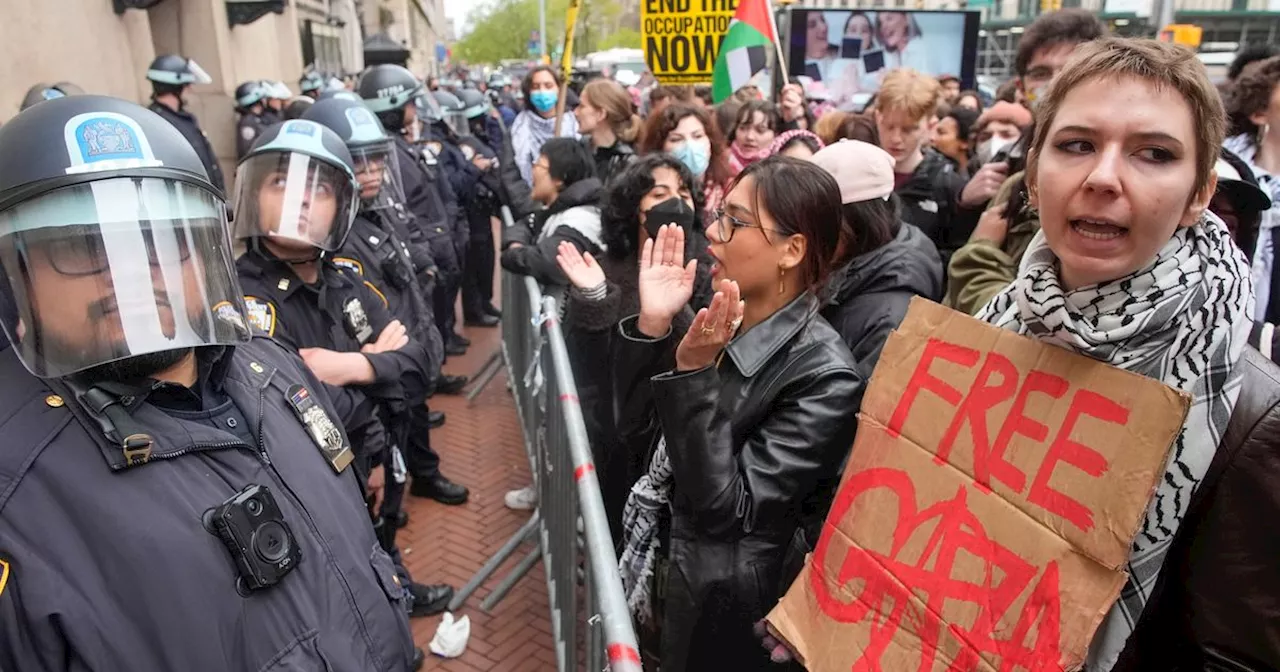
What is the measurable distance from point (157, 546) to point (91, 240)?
0.51 metres

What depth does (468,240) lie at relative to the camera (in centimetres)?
770

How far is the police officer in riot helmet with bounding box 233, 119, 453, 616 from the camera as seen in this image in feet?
8.71

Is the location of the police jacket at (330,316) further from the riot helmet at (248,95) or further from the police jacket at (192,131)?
the riot helmet at (248,95)

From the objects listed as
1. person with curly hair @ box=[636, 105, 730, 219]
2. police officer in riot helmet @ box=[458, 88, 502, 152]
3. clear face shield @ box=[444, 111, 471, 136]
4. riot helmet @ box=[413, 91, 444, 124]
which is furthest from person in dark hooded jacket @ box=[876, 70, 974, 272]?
clear face shield @ box=[444, 111, 471, 136]

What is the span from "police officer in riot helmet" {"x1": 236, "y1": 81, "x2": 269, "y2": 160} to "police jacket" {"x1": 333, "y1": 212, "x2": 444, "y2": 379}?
24.8 ft

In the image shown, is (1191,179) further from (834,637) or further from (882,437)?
(834,637)

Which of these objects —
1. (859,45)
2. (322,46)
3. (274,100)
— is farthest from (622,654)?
(322,46)

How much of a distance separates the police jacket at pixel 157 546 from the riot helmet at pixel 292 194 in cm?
116

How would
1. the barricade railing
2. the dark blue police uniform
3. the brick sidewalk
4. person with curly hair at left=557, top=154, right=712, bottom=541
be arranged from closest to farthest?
the barricade railing, person with curly hair at left=557, top=154, right=712, bottom=541, the brick sidewalk, the dark blue police uniform

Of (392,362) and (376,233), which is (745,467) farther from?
(376,233)

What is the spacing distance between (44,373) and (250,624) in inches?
20.1

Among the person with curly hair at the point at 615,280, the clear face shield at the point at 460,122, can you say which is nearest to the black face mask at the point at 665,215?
the person with curly hair at the point at 615,280

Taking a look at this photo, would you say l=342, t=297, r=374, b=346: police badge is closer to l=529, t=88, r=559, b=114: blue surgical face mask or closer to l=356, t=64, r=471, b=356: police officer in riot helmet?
l=356, t=64, r=471, b=356: police officer in riot helmet

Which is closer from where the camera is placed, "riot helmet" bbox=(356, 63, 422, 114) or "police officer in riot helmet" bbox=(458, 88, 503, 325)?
"riot helmet" bbox=(356, 63, 422, 114)
